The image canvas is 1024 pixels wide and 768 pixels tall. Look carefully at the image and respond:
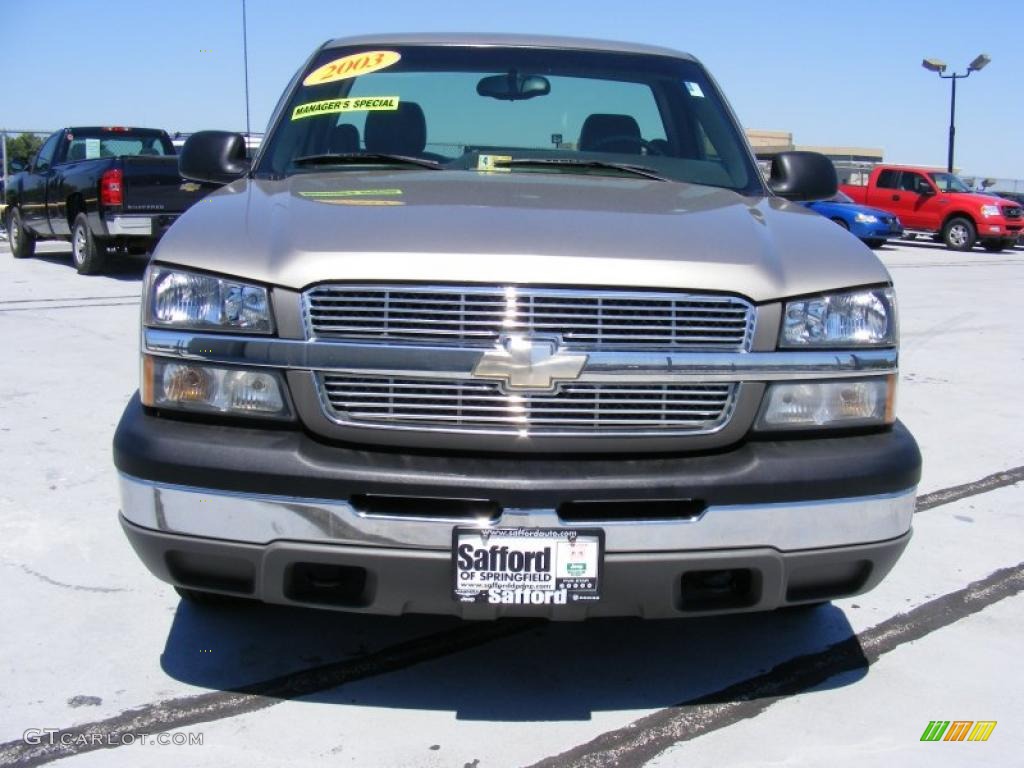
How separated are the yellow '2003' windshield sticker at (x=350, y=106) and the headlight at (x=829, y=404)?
6.53 feet

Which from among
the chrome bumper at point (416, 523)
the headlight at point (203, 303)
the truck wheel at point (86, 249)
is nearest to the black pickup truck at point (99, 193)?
the truck wheel at point (86, 249)

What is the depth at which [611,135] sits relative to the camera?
429 cm

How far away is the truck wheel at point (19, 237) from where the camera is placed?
1520 cm

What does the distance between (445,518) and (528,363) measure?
0.42 metres

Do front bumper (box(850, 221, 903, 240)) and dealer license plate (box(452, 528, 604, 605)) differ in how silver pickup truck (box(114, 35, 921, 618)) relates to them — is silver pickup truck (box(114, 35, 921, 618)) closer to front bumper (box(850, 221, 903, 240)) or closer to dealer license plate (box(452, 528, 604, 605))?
dealer license plate (box(452, 528, 604, 605))

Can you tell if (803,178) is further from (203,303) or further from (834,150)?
(834,150)

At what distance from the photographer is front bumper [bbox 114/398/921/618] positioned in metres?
2.71

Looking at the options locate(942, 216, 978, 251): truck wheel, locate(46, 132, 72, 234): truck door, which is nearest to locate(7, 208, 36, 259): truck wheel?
locate(46, 132, 72, 234): truck door

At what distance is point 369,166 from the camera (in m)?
3.94

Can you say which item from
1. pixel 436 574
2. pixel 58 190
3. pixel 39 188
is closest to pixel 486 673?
pixel 436 574

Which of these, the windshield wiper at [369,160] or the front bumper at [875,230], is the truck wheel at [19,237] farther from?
the front bumper at [875,230]

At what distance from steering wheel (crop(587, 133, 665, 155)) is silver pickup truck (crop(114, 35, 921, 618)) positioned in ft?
4.01

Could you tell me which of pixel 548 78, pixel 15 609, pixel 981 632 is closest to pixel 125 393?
pixel 15 609

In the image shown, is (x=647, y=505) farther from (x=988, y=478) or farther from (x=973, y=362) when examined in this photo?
(x=973, y=362)
